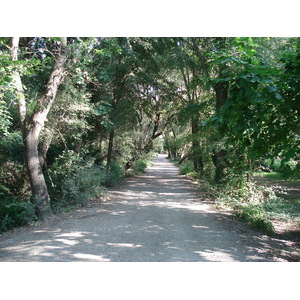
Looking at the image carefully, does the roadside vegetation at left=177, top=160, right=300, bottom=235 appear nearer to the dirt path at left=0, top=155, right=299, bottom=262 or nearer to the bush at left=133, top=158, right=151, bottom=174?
the dirt path at left=0, top=155, right=299, bottom=262

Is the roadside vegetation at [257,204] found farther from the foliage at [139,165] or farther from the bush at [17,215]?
the foliage at [139,165]

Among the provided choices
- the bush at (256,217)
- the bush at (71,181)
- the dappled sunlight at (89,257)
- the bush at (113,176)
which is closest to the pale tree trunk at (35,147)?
the bush at (71,181)

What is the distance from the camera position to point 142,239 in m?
4.30

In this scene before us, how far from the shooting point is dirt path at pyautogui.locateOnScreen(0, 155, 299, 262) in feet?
11.8

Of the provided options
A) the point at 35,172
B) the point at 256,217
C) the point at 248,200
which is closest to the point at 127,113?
the point at 35,172

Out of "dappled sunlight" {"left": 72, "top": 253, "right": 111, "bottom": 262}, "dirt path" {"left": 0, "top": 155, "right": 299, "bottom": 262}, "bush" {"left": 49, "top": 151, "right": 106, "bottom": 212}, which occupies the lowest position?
"dirt path" {"left": 0, "top": 155, "right": 299, "bottom": 262}

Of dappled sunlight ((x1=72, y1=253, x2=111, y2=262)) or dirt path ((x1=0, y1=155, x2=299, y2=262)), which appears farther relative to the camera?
dirt path ((x1=0, y1=155, x2=299, y2=262))

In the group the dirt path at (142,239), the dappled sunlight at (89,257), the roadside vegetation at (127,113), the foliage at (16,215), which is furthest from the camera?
the foliage at (16,215)


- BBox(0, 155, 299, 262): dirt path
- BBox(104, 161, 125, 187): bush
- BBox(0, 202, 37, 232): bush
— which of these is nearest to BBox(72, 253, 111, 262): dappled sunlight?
BBox(0, 155, 299, 262): dirt path

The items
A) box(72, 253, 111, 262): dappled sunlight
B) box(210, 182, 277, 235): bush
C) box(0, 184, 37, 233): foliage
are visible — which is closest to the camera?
box(72, 253, 111, 262): dappled sunlight

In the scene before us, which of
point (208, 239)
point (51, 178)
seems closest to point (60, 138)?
point (51, 178)

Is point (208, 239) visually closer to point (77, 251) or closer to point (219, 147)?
point (77, 251)

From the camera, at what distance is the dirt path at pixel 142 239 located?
11.8ft

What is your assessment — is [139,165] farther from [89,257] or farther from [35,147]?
[89,257]
